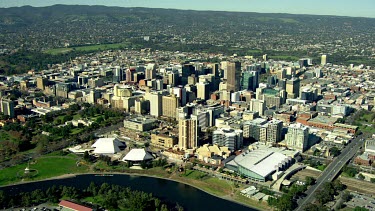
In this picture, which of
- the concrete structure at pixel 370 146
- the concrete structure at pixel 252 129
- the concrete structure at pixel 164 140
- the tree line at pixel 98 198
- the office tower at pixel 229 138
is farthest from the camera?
the concrete structure at pixel 252 129

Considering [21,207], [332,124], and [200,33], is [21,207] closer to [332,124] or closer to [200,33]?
[332,124]

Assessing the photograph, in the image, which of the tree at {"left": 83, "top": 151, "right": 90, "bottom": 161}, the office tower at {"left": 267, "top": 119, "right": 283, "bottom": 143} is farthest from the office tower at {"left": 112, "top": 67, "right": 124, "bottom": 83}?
the office tower at {"left": 267, "top": 119, "right": 283, "bottom": 143}

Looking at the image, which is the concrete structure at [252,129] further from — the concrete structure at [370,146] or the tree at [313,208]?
the tree at [313,208]

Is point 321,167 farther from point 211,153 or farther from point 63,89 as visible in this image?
point 63,89

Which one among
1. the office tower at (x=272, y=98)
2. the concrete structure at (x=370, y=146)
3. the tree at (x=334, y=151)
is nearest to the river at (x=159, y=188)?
the tree at (x=334, y=151)

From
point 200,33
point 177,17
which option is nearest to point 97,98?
point 200,33

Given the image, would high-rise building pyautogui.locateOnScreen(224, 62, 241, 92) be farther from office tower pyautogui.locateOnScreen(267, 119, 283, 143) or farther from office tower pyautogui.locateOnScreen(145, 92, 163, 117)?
office tower pyautogui.locateOnScreen(267, 119, 283, 143)

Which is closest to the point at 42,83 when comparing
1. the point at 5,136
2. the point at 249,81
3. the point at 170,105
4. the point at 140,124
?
the point at 5,136
